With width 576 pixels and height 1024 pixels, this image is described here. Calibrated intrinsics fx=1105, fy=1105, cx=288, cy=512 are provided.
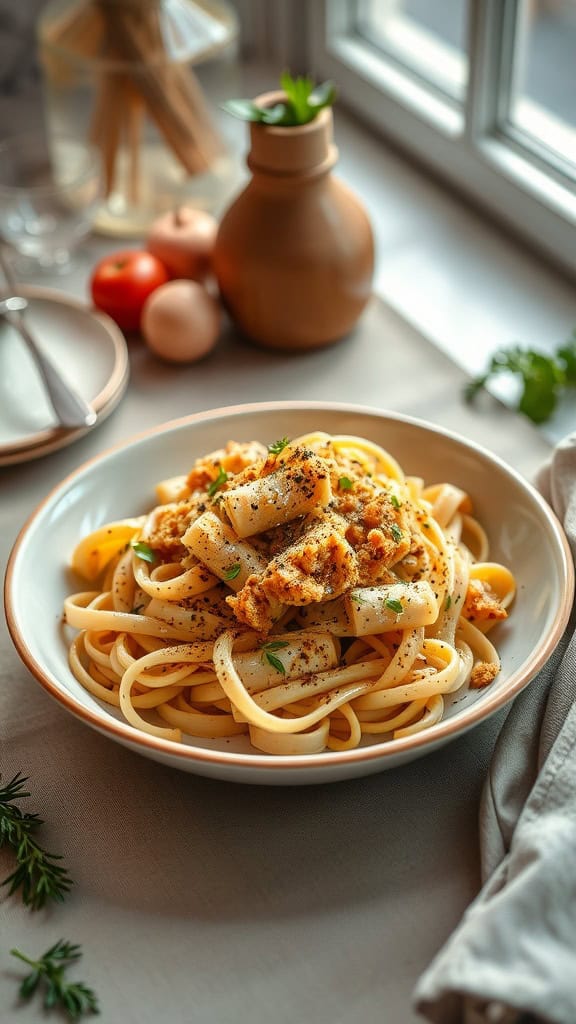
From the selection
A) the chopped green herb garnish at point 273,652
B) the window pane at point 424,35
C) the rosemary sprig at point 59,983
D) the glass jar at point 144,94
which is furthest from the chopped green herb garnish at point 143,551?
the window pane at point 424,35

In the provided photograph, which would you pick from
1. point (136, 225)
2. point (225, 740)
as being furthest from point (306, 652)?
point (136, 225)

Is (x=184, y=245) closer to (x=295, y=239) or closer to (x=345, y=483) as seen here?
(x=295, y=239)

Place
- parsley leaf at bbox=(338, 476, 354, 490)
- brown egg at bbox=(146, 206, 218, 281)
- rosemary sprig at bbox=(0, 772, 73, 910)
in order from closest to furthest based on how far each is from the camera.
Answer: rosemary sprig at bbox=(0, 772, 73, 910) < parsley leaf at bbox=(338, 476, 354, 490) < brown egg at bbox=(146, 206, 218, 281)

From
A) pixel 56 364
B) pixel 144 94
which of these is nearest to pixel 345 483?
pixel 56 364

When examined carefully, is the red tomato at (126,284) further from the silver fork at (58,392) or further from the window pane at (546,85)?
the window pane at (546,85)

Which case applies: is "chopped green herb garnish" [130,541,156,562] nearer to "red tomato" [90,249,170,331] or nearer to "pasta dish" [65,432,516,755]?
"pasta dish" [65,432,516,755]

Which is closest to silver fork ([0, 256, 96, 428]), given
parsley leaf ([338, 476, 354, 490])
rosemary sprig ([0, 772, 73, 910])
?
parsley leaf ([338, 476, 354, 490])
